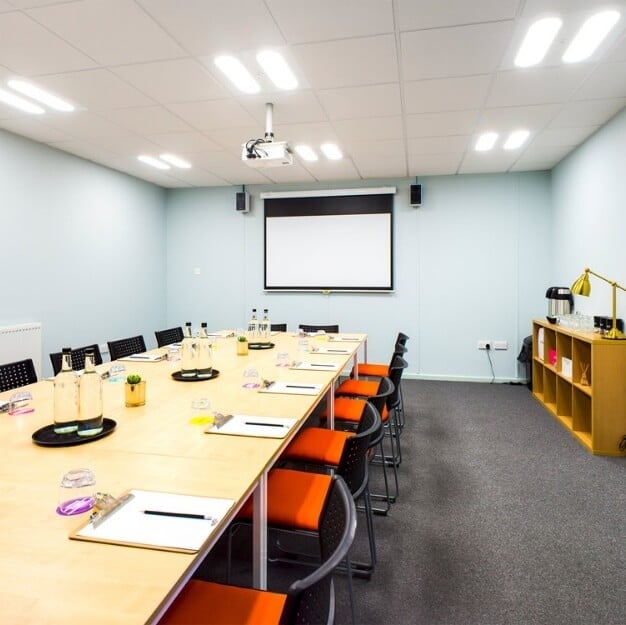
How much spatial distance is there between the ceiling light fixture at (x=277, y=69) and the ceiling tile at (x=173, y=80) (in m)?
0.43

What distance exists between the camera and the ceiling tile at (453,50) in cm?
252

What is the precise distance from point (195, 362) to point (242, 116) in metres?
2.32

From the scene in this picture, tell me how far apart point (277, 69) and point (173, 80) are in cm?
79

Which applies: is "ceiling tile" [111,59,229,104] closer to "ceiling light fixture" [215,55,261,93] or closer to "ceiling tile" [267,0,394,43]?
"ceiling light fixture" [215,55,261,93]

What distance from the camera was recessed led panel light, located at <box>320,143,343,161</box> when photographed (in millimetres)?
4573

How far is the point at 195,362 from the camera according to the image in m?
2.65

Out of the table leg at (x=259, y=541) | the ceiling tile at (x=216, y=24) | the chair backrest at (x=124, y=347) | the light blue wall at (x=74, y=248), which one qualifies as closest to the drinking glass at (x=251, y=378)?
the table leg at (x=259, y=541)

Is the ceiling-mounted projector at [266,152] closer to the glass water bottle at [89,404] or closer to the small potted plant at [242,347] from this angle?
the small potted plant at [242,347]

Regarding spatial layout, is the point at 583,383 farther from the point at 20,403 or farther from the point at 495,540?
the point at 20,403

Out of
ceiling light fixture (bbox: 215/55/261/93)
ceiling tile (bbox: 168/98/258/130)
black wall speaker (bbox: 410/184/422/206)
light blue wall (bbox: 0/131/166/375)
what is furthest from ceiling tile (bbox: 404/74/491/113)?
light blue wall (bbox: 0/131/166/375)

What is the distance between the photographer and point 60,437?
153cm

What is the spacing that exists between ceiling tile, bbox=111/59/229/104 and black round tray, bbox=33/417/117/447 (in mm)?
2452

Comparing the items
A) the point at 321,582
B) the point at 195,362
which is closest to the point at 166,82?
the point at 195,362

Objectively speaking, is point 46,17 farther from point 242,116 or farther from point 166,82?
point 242,116
